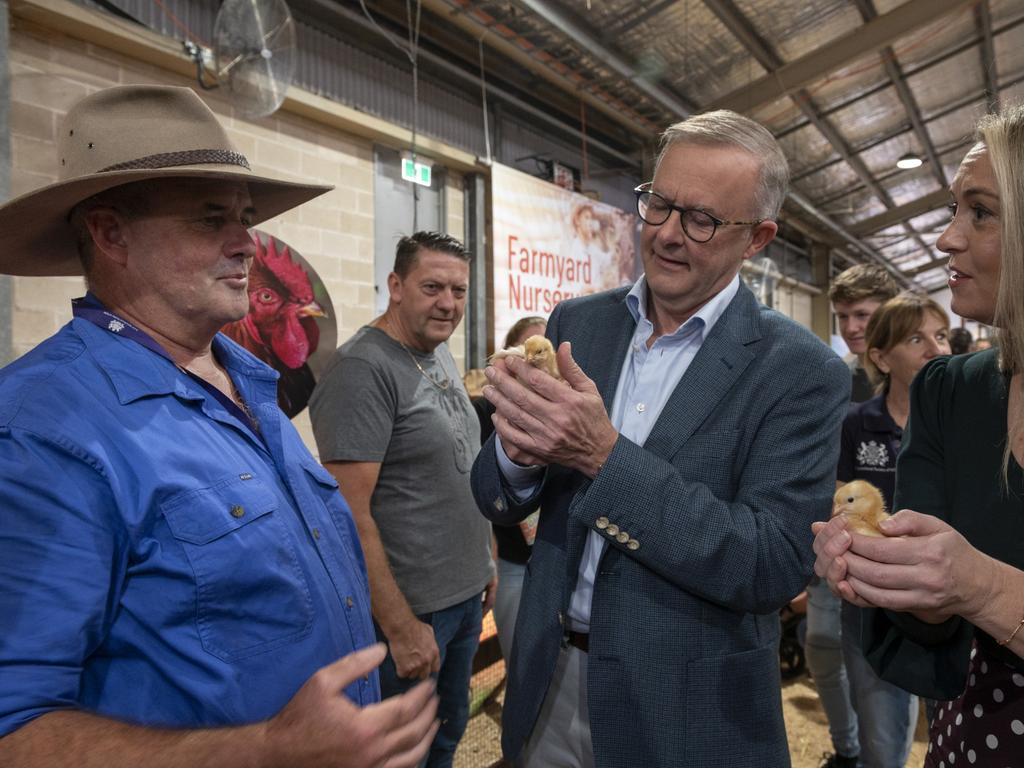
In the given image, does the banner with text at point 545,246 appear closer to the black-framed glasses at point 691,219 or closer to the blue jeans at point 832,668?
the blue jeans at point 832,668

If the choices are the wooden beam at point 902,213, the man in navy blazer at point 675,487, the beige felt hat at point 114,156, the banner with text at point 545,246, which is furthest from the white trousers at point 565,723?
the wooden beam at point 902,213

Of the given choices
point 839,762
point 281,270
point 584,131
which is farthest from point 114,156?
point 584,131

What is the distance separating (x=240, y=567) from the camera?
1.05 m

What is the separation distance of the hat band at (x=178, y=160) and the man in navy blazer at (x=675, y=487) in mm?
725

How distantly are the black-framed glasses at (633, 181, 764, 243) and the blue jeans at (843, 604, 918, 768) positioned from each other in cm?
187

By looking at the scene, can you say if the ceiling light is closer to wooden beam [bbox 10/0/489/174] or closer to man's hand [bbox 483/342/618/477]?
wooden beam [bbox 10/0/489/174]

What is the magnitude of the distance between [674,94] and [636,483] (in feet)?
20.2

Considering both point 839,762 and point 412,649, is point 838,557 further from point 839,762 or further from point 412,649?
point 839,762

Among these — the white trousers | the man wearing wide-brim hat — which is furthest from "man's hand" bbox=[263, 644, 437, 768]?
the white trousers

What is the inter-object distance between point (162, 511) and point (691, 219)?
4.09 ft

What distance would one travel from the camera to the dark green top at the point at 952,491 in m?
1.12

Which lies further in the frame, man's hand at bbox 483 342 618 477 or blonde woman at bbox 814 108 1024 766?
man's hand at bbox 483 342 618 477

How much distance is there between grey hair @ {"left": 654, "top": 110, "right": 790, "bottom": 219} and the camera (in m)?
1.47

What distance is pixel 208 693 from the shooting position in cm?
98
